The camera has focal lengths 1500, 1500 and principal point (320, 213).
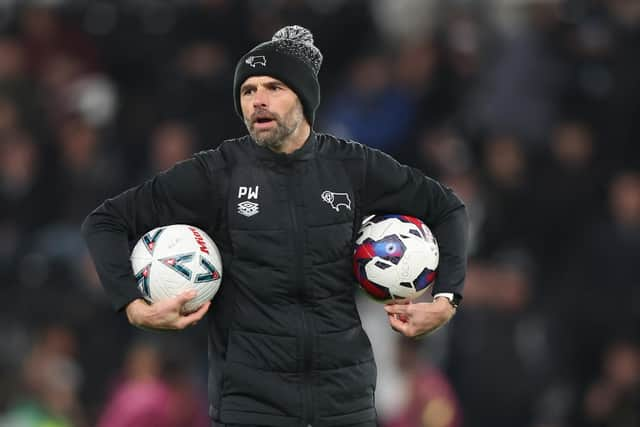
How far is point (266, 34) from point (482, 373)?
155 inches

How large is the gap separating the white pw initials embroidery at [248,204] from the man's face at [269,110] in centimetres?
21

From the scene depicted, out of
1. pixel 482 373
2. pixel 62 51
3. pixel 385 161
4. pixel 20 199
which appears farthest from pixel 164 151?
pixel 385 161

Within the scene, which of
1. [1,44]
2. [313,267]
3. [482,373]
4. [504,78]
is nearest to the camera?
[313,267]

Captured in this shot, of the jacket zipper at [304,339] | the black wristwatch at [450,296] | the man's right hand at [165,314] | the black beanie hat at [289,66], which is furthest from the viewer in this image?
the black wristwatch at [450,296]

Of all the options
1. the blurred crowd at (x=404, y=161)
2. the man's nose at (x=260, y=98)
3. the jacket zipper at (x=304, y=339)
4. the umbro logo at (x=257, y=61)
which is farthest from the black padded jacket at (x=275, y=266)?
the blurred crowd at (x=404, y=161)

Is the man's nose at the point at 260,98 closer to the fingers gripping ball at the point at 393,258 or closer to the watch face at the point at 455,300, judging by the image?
the fingers gripping ball at the point at 393,258

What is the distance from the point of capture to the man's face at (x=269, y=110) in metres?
6.49

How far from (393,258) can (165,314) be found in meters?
1.06

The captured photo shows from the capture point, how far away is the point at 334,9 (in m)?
13.4

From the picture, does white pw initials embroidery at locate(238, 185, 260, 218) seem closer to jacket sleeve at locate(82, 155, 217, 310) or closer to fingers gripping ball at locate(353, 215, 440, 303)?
jacket sleeve at locate(82, 155, 217, 310)

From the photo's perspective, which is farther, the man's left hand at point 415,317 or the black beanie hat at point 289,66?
the black beanie hat at point 289,66

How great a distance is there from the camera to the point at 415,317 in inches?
253

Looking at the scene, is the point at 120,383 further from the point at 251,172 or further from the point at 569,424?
the point at 251,172

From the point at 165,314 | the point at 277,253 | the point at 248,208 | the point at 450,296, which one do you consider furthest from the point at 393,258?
the point at 165,314
